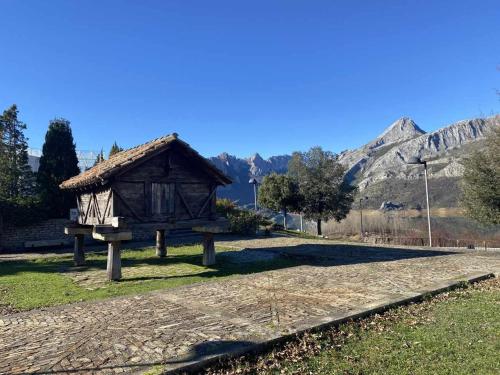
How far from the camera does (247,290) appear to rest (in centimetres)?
1002

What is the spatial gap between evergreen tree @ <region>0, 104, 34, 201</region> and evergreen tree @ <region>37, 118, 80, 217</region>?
64.2 inches

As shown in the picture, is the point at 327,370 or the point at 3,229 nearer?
the point at 327,370

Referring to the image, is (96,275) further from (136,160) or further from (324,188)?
(324,188)

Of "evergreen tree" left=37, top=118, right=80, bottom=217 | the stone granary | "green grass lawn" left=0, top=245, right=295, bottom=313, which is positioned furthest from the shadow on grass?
"evergreen tree" left=37, top=118, right=80, bottom=217

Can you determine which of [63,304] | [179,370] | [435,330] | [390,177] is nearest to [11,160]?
[63,304]

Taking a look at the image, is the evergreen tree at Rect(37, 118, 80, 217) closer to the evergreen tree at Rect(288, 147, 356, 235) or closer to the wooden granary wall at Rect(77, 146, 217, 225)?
the wooden granary wall at Rect(77, 146, 217, 225)

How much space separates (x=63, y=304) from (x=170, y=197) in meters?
5.28

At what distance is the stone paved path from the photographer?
5.44m

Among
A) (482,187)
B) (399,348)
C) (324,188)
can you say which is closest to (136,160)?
(399,348)

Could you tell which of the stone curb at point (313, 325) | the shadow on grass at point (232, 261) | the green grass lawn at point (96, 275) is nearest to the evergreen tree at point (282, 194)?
the shadow on grass at point (232, 261)

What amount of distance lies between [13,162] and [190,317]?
24.3 m

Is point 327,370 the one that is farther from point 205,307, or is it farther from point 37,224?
point 37,224

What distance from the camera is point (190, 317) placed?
7.49 metres

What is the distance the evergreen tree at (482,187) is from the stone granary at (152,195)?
15.3m
